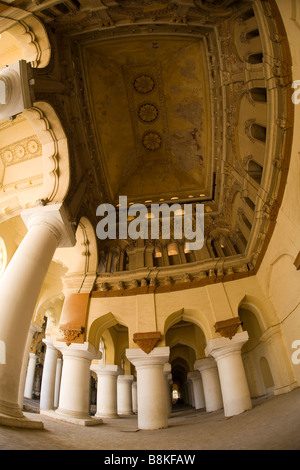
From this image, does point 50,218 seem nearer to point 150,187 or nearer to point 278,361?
point 150,187

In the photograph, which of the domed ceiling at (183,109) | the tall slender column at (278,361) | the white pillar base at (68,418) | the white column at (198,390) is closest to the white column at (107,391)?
the white pillar base at (68,418)

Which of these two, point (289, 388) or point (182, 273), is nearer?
point (289, 388)

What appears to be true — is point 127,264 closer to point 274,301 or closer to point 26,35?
point 274,301

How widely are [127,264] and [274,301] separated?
5963mm

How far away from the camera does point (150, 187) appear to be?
45.8ft

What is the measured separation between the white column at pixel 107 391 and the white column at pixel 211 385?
3.70 m

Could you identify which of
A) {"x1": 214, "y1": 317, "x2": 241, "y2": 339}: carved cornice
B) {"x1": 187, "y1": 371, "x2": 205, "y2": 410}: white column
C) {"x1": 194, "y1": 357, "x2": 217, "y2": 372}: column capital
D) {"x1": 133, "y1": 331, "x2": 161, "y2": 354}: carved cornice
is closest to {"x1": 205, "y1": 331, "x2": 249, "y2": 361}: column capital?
{"x1": 214, "y1": 317, "x2": 241, "y2": 339}: carved cornice

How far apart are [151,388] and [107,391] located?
173 inches

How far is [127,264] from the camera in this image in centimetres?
1162

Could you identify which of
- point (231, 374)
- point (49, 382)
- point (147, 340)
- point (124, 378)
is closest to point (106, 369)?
point (124, 378)

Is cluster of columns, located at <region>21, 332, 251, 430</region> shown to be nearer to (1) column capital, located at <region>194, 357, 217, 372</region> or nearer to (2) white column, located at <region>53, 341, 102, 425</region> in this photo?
(2) white column, located at <region>53, 341, 102, 425</region>

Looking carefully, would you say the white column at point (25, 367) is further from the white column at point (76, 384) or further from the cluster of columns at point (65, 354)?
the cluster of columns at point (65, 354)

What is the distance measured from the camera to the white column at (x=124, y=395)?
1277 centimetres

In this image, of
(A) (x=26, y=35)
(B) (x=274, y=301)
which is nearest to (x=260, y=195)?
(B) (x=274, y=301)
